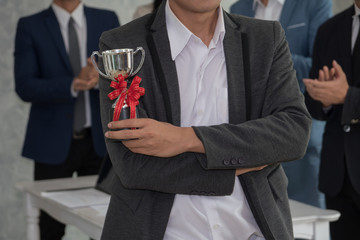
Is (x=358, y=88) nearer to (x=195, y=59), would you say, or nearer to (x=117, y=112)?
(x=195, y=59)

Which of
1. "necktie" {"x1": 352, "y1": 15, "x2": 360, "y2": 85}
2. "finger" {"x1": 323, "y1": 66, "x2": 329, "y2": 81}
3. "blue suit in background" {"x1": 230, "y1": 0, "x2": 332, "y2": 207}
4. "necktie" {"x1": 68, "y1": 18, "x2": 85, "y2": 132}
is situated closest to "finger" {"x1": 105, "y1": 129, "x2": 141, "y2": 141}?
"finger" {"x1": 323, "y1": 66, "x2": 329, "y2": 81}

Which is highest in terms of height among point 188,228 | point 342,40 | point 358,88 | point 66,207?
point 342,40

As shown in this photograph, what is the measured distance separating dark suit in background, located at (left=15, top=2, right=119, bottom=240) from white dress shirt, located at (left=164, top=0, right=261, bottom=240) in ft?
6.31

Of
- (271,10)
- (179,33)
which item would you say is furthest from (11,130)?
(179,33)

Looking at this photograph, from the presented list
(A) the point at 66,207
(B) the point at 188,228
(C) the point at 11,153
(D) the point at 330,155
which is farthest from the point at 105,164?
(C) the point at 11,153

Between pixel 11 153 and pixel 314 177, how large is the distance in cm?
271

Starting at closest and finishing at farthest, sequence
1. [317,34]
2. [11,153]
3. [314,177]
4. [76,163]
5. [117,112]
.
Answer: [117,112]
[317,34]
[314,177]
[76,163]
[11,153]

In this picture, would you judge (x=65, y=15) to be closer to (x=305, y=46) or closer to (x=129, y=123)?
(x=305, y=46)

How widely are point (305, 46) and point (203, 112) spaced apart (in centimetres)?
183

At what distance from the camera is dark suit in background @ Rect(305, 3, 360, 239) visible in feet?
8.38

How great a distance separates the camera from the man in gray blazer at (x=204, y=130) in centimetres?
138

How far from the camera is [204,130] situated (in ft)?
4.50

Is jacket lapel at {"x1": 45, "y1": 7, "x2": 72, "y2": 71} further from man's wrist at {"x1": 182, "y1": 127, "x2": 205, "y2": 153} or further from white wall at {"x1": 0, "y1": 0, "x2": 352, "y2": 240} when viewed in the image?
man's wrist at {"x1": 182, "y1": 127, "x2": 205, "y2": 153}

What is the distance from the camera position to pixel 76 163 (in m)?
3.47
